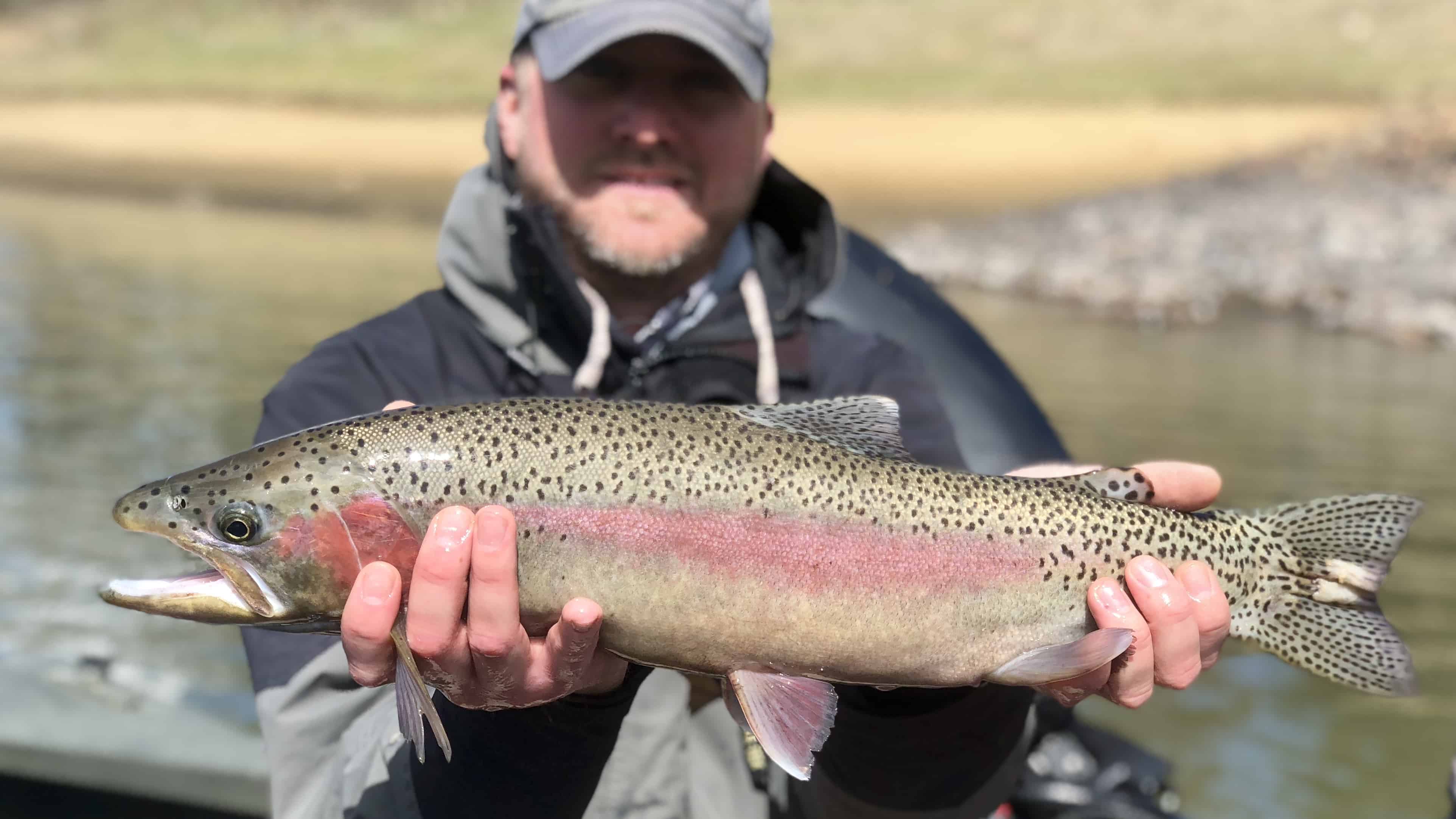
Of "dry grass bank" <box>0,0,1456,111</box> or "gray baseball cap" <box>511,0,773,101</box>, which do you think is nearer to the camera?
"gray baseball cap" <box>511,0,773,101</box>

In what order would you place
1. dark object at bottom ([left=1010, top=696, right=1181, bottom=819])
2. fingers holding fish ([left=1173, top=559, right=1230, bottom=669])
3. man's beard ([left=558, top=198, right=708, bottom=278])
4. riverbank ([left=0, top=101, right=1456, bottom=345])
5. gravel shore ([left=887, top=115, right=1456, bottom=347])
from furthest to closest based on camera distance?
riverbank ([left=0, top=101, right=1456, bottom=345]), gravel shore ([left=887, top=115, right=1456, bottom=347]), dark object at bottom ([left=1010, top=696, right=1181, bottom=819]), man's beard ([left=558, top=198, right=708, bottom=278]), fingers holding fish ([left=1173, top=559, right=1230, bottom=669])

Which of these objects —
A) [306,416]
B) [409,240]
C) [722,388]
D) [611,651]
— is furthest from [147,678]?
[409,240]

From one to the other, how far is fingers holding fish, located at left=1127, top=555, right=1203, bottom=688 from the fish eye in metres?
1.67

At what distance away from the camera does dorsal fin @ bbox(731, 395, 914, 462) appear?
2.63 m

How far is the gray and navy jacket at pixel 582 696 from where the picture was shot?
2580mm

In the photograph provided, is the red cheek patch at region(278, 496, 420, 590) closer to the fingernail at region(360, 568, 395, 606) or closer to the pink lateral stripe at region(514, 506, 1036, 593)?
the fingernail at region(360, 568, 395, 606)

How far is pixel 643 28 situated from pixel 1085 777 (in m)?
2.62

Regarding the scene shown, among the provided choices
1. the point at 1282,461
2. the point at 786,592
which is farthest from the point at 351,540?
the point at 1282,461

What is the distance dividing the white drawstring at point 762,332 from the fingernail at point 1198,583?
1.20 m

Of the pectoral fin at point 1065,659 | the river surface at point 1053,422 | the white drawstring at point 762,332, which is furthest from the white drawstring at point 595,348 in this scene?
the river surface at point 1053,422

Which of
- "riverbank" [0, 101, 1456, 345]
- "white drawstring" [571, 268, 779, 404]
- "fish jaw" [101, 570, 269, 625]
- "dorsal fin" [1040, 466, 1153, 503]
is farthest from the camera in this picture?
"riverbank" [0, 101, 1456, 345]

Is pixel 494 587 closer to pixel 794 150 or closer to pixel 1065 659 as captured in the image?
pixel 1065 659

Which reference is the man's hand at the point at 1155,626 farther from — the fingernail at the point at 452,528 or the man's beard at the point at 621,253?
the man's beard at the point at 621,253

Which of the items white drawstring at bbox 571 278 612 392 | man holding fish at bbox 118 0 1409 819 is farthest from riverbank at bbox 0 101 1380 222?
white drawstring at bbox 571 278 612 392
